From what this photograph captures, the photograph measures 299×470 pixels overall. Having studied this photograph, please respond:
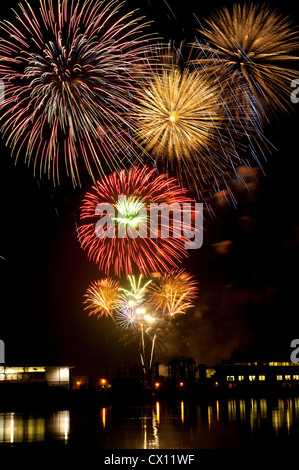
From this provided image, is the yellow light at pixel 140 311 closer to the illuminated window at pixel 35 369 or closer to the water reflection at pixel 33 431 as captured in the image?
the illuminated window at pixel 35 369

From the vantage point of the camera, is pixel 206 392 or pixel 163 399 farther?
pixel 206 392

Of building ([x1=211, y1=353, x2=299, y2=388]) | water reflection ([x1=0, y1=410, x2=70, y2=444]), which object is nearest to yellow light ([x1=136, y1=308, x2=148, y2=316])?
water reflection ([x1=0, y1=410, x2=70, y2=444])

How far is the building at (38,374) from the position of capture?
4988 centimetres

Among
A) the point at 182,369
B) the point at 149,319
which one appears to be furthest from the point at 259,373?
the point at 149,319

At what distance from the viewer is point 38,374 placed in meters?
50.4

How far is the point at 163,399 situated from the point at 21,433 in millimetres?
25586

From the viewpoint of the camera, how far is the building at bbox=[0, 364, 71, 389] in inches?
1964

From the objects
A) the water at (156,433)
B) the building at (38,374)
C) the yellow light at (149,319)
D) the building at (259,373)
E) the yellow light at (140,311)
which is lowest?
the building at (259,373)

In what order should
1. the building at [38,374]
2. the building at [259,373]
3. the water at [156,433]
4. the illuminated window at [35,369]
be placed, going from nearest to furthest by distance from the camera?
the water at [156,433] < the building at [38,374] < the illuminated window at [35,369] < the building at [259,373]

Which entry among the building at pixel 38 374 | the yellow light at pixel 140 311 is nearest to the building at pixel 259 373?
the building at pixel 38 374

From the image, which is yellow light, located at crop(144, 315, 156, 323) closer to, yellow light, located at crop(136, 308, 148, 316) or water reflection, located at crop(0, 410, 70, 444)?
yellow light, located at crop(136, 308, 148, 316)
